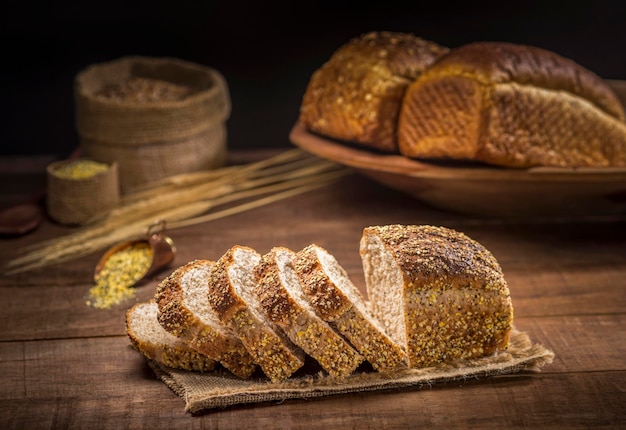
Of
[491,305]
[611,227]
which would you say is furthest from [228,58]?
[491,305]

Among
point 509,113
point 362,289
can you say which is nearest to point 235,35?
point 509,113

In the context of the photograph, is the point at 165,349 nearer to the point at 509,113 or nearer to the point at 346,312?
the point at 346,312

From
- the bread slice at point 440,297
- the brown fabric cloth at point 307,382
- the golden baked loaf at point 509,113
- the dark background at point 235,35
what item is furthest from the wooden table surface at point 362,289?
the dark background at point 235,35

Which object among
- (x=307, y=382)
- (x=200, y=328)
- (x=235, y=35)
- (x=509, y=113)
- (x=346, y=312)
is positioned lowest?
(x=307, y=382)

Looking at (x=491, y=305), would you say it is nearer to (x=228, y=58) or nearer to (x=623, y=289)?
(x=623, y=289)

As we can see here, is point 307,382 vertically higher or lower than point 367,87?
lower

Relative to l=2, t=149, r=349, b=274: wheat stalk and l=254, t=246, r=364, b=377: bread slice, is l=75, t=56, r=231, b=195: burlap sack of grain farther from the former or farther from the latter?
l=254, t=246, r=364, b=377: bread slice
